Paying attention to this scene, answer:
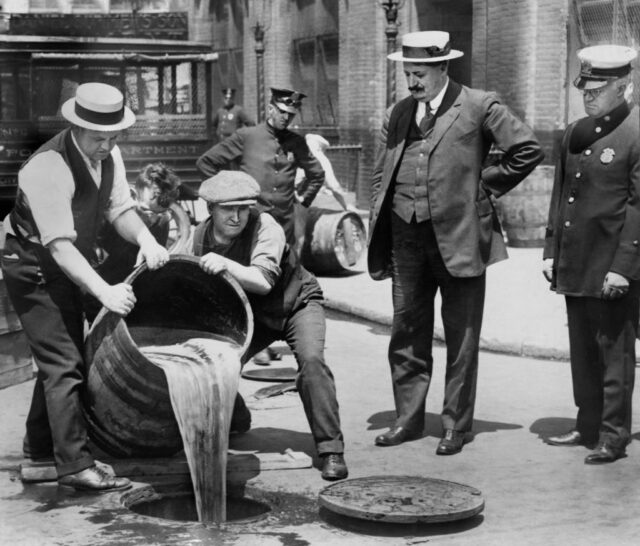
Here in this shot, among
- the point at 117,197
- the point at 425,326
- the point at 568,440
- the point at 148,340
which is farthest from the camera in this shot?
the point at 425,326

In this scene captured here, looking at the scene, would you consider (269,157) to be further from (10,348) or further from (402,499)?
(402,499)

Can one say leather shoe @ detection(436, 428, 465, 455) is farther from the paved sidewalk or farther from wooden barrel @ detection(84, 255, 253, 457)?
the paved sidewalk

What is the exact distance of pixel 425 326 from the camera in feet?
23.4

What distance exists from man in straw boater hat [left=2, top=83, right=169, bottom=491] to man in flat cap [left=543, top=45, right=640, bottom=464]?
2.21m

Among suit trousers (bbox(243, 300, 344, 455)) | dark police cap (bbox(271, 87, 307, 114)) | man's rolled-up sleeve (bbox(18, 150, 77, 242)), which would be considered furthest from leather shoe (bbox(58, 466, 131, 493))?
dark police cap (bbox(271, 87, 307, 114))

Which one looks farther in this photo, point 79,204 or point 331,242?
point 331,242

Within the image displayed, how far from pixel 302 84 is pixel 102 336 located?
2006 cm

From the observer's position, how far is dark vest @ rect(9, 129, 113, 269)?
6117 millimetres

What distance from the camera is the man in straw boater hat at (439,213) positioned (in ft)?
22.4

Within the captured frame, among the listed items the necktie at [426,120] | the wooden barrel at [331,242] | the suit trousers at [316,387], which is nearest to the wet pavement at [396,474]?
the suit trousers at [316,387]

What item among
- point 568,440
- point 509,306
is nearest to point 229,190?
point 568,440

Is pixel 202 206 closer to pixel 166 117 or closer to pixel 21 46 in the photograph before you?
pixel 166 117

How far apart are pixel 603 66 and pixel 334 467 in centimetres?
244

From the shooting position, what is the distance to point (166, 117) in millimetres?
21609
